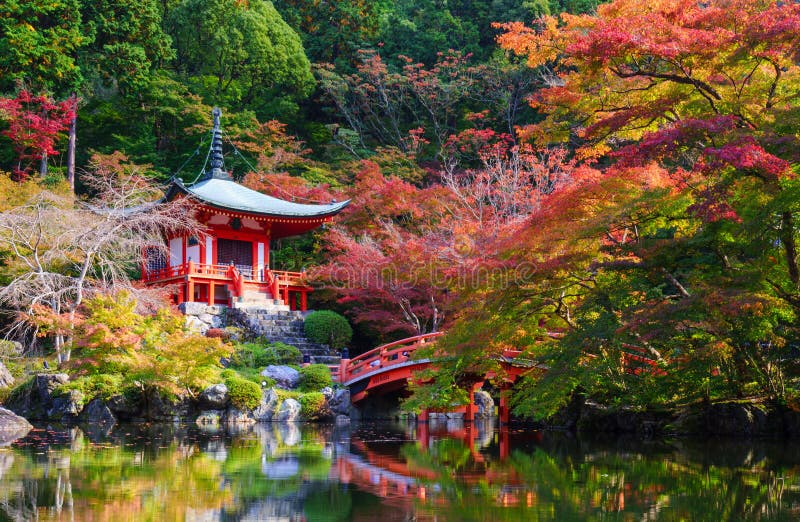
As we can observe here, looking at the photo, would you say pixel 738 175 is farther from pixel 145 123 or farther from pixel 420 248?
pixel 145 123

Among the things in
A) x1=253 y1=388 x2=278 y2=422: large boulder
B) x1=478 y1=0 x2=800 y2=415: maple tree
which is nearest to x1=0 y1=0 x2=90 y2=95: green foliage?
x1=253 y1=388 x2=278 y2=422: large boulder

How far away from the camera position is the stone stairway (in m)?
20.9

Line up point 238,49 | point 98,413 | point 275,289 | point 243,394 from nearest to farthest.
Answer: point 98,413
point 243,394
point 275,289
point 238,49

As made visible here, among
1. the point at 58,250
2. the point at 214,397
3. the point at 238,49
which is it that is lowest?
the point at 214,397

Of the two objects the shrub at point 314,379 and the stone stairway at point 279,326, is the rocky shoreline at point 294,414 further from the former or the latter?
the stone stairway at point 279,326

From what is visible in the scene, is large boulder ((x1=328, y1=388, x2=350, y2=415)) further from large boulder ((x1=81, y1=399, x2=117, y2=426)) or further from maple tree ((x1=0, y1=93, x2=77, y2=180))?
maple tree ((x1=0, y1=93, x2=77, y2=180))

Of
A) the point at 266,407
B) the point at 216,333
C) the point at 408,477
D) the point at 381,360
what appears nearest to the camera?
the point at 408,477

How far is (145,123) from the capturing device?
2995cm

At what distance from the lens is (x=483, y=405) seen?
66.1ft

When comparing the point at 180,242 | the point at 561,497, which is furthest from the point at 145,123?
the point at 561,497

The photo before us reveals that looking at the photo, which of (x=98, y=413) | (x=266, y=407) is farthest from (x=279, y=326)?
(x=98, y=413)

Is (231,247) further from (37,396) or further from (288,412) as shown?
(37,396)

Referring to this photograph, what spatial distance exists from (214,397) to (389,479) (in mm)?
8691

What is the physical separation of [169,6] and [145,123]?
17.5 ft
